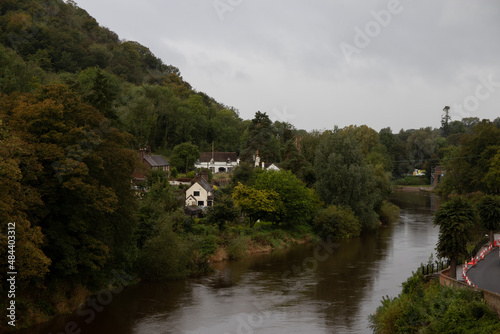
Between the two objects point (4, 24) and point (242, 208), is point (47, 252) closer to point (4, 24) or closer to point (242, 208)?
point (242, 208)

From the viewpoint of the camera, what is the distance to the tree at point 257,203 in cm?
5219

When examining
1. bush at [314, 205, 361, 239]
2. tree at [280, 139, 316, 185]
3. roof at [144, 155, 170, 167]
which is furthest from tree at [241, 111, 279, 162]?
bush at [314, 205, 361, 239]

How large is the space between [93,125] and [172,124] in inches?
2640

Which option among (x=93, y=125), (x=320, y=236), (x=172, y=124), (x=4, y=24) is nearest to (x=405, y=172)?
(x=172, y=124)

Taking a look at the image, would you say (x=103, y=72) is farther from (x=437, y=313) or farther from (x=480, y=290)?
(x=480, y=290)

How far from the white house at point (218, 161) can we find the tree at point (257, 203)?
47.7m

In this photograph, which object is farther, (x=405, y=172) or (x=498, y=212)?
(x=405, y=172)

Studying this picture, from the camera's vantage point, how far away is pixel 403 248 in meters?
49.2

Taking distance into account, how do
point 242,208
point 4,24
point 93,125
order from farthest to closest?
point 4,24, point 242,208, point 93,125

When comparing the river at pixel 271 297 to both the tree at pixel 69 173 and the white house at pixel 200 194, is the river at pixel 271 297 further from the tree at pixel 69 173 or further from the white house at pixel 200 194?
the white house at pixel 200 194

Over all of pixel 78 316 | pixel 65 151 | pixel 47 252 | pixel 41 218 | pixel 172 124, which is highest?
pixel 172 124

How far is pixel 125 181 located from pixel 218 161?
6927 centimetres

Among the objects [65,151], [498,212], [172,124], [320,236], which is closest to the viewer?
[65,151]

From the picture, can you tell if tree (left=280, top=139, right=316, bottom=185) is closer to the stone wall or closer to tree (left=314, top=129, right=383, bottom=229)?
tree (left=314, top=129, right=383, bottom=229)
